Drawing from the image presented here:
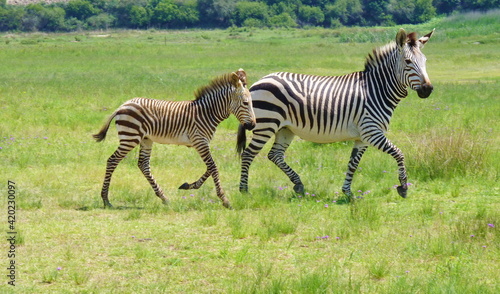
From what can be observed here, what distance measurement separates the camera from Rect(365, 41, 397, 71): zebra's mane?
1001 centimetres

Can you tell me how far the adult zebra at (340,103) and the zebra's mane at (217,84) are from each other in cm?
56

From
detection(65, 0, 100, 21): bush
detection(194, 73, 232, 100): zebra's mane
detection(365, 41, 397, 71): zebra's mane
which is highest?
detection(365, 41, 397, 71): zebra's mane

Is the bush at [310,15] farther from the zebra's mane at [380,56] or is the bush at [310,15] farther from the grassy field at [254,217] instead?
the zebra's mane at [380,56]

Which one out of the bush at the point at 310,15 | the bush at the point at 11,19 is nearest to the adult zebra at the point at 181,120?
the bush at the point at 11,19

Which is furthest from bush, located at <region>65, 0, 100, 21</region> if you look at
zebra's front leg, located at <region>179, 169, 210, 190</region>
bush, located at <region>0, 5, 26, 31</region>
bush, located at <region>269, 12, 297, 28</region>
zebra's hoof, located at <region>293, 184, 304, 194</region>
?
zebra's hoof, located at <region>293, 184, 304, 194</region>

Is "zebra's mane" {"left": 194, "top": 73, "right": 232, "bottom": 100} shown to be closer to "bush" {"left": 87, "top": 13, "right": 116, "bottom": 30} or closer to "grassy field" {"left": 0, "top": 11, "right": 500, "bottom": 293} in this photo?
"grassy field" {"left": 0, "top": 11, "right": 500, "bottom": 293}

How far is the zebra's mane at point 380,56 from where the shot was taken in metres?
10.0

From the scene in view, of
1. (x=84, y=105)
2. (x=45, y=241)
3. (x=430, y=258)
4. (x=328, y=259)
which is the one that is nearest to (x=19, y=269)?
(x=45, y=241)

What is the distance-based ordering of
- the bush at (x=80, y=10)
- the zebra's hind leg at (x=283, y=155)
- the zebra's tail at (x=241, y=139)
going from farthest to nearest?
the bush at (x=80, y=10) → the zebra's tail at (x=241, y=139) → the zebra's hind leg at (x=283, y=155)

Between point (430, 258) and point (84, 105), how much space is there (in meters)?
13.2

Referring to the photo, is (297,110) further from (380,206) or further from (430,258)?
(430,258)

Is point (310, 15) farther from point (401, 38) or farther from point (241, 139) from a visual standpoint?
point (401, 38)

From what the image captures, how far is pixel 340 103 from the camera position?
9812 millimetres

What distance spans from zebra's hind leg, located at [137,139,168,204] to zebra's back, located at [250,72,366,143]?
5.16ft
